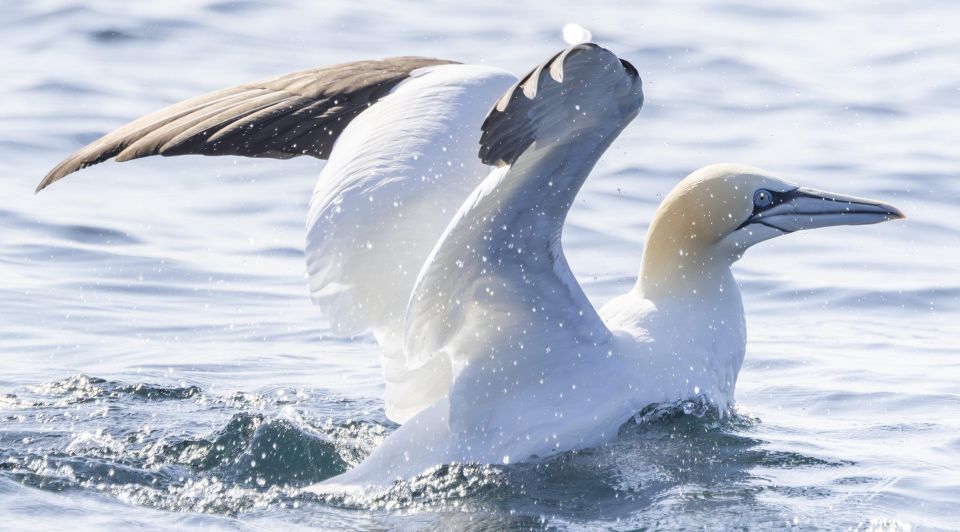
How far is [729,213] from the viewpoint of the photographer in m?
8.36

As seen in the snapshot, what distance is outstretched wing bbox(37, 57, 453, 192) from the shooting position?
7491mm

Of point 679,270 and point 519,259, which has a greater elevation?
point 519,259

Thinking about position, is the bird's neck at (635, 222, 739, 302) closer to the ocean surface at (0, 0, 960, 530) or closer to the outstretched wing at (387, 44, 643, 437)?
the ocean surface at (0, 0, 960, 530)

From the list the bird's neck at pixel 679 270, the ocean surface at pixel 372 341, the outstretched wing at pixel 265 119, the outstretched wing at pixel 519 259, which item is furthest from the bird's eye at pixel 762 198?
the outstretched wing at pixel 265 119

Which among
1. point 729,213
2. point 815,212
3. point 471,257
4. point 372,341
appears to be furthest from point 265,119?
point 372,341

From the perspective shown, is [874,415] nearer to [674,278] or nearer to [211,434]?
[674,278]

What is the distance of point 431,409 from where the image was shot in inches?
294

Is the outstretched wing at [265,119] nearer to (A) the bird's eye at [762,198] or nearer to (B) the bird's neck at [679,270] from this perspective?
(B) the bird's neck at [679,270]

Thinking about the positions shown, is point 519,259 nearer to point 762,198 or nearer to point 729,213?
point 729,213

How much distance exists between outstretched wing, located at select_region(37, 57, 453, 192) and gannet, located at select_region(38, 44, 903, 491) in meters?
0.01

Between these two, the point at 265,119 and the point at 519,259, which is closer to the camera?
the point at 519,259

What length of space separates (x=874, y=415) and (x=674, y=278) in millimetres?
1562

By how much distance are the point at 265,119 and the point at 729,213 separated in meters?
2.42

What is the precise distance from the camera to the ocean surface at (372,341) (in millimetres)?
7172
